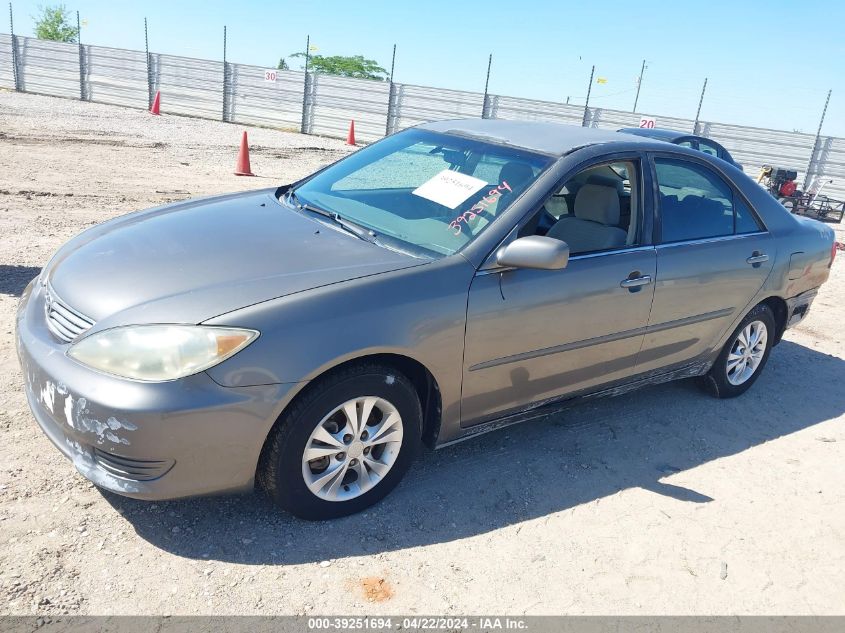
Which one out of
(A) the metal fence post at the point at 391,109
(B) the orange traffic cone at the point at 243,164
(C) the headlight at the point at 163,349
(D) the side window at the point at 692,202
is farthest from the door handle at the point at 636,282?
(A) the metal fence post at the point at 391,109

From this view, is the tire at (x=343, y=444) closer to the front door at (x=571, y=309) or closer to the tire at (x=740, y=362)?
the front door at (x=571, y=309)

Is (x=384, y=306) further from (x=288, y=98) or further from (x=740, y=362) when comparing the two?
(x=288, y=98)

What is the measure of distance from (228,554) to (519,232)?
74.1 inches

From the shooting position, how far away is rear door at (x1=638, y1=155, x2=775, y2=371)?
395 cm

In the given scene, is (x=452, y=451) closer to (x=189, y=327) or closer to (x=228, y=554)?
(x=228, y=554)

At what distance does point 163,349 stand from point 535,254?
62.2 inches

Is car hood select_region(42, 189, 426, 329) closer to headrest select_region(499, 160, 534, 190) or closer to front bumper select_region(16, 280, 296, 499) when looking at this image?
front bumper select_region(16, 280, 296, 499)

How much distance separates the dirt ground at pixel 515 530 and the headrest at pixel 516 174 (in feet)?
4.66

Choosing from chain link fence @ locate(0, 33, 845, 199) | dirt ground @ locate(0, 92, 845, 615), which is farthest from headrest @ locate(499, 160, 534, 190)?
chain link fence @ locate(0, 33, 845, 199)

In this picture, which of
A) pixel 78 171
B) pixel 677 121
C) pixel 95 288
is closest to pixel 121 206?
pixel 78 171

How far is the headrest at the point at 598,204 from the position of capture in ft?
12.8

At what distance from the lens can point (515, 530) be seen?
3164 millimetres

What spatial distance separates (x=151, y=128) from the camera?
17016mm

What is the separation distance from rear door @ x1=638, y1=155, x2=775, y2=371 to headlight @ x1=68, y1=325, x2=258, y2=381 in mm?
2391
